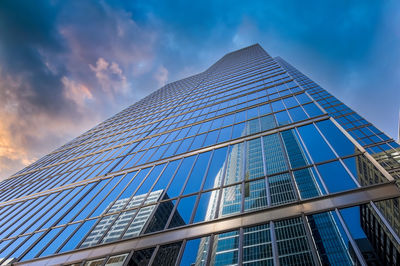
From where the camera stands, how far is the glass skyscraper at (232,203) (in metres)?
6.21

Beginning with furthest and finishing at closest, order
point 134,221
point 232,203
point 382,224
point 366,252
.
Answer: point 134,221 → point 232,203 → point 382,224 → point 366,252

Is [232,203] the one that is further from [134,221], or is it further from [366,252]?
[134,221]

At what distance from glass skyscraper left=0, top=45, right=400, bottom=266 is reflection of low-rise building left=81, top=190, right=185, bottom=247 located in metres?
0.06

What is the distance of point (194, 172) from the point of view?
12.3 meters

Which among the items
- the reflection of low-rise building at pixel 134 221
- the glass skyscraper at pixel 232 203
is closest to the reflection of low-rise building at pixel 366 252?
Answer: the glass skyscraper at pixel 232 203

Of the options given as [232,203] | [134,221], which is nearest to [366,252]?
[232,203]

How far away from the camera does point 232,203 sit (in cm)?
884

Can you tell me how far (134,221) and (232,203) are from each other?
4715 millimetres

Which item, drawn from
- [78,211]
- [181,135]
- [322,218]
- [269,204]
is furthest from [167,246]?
[181,135]

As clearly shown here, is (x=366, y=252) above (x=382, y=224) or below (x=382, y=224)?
below

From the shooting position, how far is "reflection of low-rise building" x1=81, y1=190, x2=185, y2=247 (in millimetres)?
9172

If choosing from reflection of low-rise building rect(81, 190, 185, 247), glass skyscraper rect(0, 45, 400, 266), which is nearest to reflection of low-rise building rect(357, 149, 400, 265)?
glass skyscraper rect(0, 45, 400, 266)

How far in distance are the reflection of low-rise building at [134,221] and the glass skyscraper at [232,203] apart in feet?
Result: 0.19

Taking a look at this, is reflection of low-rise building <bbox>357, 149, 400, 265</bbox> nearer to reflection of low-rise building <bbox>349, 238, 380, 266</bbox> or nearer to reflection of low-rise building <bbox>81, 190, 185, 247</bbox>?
reflection of low-rise building <bbox>349, 238, 380, 266</bbox>
